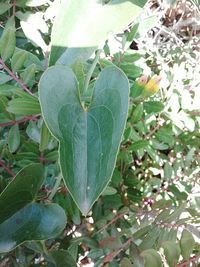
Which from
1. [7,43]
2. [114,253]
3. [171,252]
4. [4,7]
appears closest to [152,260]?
[171,252]

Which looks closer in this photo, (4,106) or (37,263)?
(4,106)

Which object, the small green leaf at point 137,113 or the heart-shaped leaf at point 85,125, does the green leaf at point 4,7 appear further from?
the heart-shaped leaf at point 85,125

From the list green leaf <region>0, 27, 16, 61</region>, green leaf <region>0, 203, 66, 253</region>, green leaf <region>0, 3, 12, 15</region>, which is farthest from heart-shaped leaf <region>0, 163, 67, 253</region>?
green leaf <region>0, 3, 12, 15</region>

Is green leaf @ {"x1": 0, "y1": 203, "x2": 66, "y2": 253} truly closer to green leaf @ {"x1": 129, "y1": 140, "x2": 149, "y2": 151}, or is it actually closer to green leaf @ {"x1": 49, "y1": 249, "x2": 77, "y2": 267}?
green leaf @ {"x1": 49, "y1": 249, "x2": 77, "y2": 267}

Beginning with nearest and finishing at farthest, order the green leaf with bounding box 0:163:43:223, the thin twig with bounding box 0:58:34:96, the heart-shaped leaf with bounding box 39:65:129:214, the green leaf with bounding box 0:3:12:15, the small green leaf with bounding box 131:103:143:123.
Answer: the heart-shaped leaf with bounding box 39:65:129:214 < the green leaf with bounding box 0:163:43:223 < the thin twig with bounding box 0:58:34:96 < the small green leaf with bounding box 131:103:143:123 < the green leaf with bounding box 0:3:12:15

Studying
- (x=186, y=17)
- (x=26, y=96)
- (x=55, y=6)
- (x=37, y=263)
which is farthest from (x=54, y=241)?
(x=186, y=17)

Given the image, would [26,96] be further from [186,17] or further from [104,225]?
[186,17]
